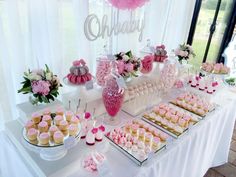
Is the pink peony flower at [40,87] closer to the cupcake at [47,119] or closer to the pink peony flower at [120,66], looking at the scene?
the cupcake at [47,119]

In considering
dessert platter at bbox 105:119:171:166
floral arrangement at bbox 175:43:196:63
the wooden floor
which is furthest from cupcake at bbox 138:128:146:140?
the wooden floor

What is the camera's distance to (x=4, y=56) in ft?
3.64

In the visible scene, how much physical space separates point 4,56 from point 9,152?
0.49 metres

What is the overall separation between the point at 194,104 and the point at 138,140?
56 cm

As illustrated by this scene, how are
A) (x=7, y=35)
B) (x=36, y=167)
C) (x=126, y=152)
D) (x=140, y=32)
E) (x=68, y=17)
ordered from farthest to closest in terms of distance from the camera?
(x=140, y=32), (x=68, y=17), (x=7, y=35), (x=126, y=152), (x=36, y=167)

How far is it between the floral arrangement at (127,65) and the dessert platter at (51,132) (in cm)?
45

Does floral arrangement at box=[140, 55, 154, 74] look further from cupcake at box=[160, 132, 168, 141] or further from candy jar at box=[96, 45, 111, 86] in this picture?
cupcake at box=[160, 132, 168, 141]

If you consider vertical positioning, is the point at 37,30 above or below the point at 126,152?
above

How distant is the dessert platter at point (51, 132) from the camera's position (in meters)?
0.80

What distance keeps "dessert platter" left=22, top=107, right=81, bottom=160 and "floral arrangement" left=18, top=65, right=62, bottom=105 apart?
0.10m

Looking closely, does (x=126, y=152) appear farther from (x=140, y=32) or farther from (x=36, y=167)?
(x=140, y=32)

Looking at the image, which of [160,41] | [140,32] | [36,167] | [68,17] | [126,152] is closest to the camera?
[36,167]

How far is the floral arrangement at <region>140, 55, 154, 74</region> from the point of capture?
1.45 metres

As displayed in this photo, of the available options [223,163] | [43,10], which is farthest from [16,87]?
[223,163]
